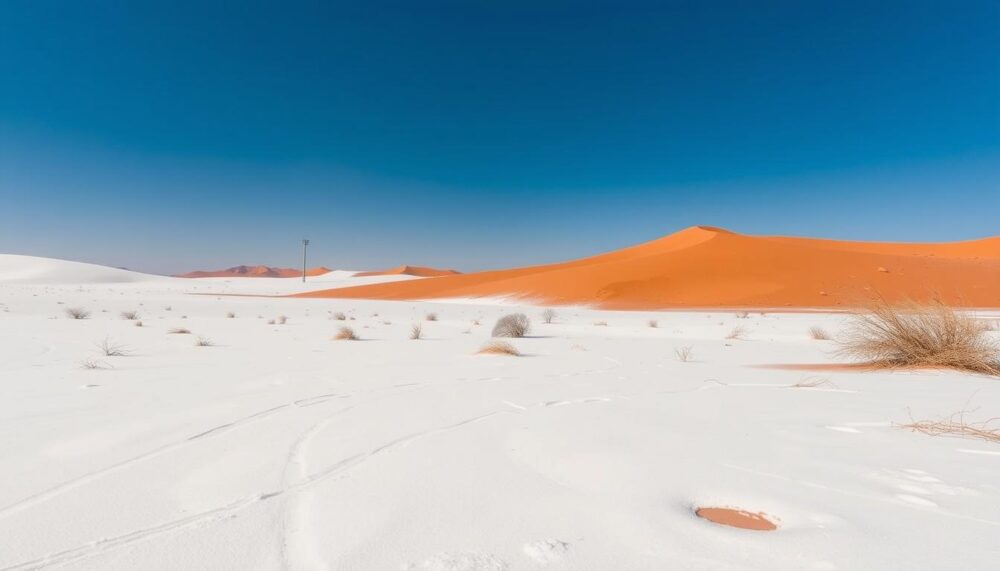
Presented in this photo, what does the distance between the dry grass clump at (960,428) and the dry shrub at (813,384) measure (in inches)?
61.6

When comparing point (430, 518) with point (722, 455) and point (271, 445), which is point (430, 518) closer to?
point (271, 445)

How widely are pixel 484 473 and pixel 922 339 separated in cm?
632

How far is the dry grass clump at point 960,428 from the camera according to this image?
9.23ft

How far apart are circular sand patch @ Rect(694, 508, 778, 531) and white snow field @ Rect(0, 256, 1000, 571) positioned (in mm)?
42

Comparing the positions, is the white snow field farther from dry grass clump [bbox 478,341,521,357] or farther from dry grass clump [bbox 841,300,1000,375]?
dry grass clump [bbox 478,341,521,357]

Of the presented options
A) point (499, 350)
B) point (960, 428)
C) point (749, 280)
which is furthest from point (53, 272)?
point (960, 428)

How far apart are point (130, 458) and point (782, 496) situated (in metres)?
2.97

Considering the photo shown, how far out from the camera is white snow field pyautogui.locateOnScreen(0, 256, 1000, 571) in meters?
1.56

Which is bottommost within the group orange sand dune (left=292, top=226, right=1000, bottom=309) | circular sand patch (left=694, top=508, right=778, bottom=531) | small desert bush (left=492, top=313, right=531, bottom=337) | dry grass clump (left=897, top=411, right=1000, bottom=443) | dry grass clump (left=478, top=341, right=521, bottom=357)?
circular sand patch (left=694, top=508, right=778, bottom=531)

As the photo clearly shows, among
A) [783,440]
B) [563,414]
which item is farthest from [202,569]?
[783,440]

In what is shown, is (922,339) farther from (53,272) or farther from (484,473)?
(53,272)

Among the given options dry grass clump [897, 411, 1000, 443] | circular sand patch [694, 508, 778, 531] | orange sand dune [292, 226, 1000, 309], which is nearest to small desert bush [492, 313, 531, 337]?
dry grass clump [897, 411, 1000, 443]

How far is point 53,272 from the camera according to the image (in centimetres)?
5653

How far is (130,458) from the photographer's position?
98.9 inches
